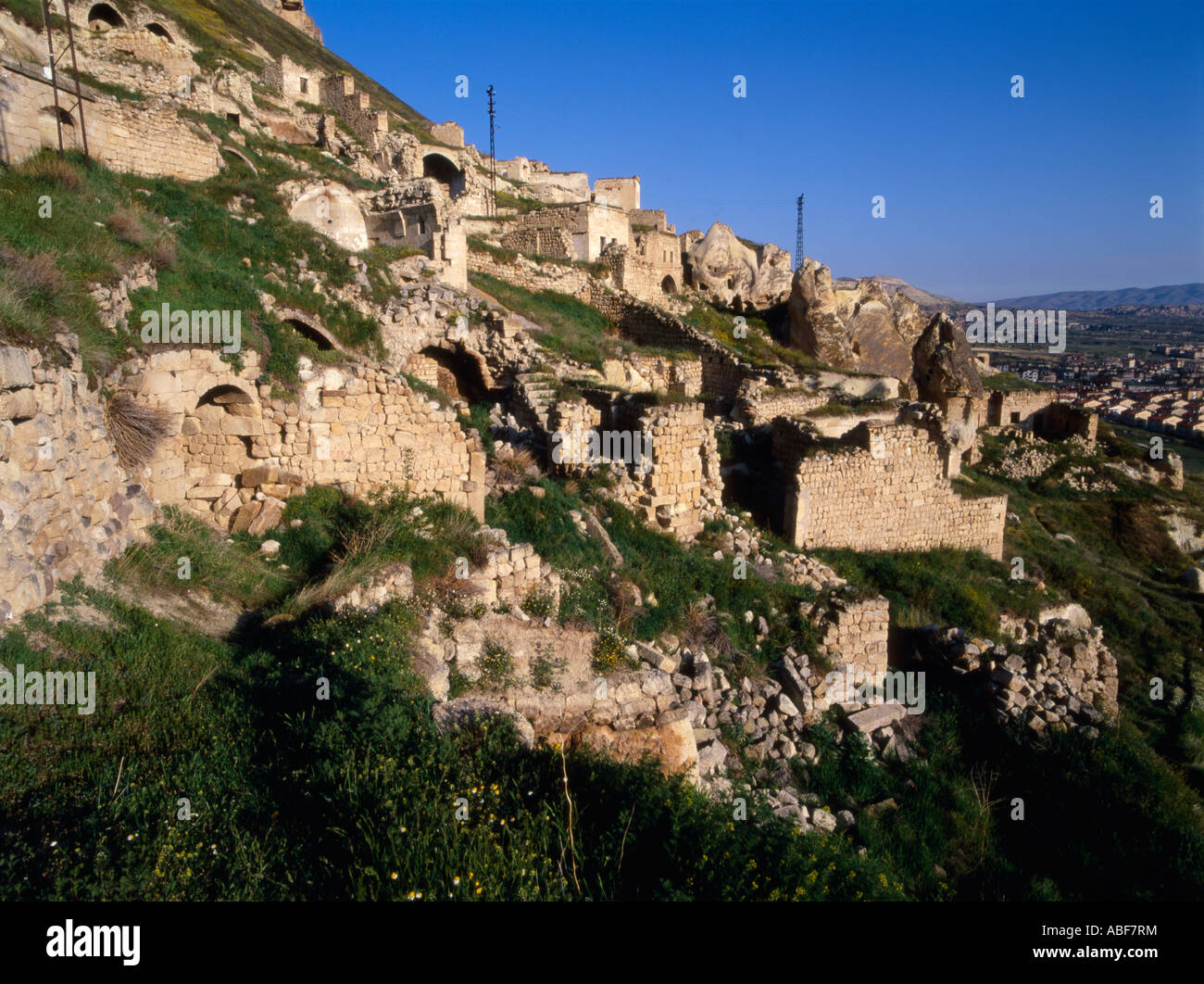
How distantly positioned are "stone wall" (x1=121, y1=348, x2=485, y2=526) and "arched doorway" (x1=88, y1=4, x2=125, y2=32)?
89.7 feet

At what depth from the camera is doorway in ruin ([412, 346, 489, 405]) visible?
14.5 metres

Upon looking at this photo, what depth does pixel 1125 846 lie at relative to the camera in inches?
256

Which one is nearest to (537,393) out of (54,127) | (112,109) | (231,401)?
(231,401)

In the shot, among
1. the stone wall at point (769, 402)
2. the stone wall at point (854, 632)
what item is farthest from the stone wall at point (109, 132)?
the stone wall at point (854, 632)

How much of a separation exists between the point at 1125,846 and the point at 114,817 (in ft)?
26.5

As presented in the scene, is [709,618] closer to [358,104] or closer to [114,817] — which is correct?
[114,817]

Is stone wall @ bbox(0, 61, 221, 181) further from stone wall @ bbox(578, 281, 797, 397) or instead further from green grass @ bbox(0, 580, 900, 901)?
stone wall @ bbox(578, 281, 797, 397)

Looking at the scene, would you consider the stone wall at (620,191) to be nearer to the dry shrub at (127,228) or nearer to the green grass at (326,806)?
the dry shrub at (127,228)

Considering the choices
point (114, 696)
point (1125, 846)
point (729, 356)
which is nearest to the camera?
point (114, 696)

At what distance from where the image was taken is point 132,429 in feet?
23.8

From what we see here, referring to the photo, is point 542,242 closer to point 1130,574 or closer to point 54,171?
point 54,171
